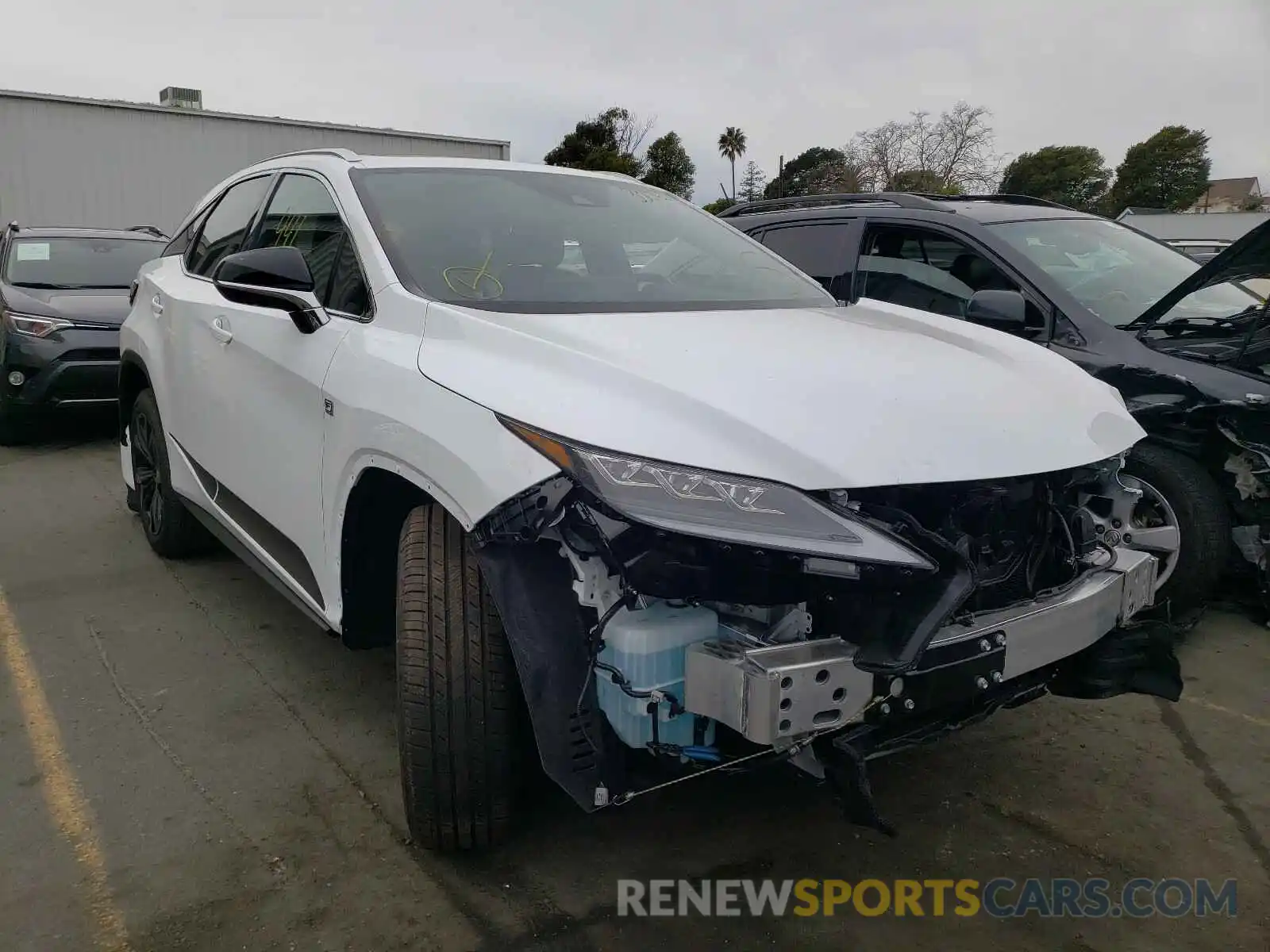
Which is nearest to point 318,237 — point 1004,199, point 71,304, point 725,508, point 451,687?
point 451,687

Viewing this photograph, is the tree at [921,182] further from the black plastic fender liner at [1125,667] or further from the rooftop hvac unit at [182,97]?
the black plastic fender liner at [1125,667]

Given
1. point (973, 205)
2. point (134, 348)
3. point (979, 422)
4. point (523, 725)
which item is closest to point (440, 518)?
point (523, 725)

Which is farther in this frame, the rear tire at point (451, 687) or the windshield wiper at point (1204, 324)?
the windshield wiper at point (1204, 324)

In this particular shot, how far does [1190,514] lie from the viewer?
3.97 metres

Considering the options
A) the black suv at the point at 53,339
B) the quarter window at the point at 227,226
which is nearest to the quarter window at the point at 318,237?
the quarter window at the point at 227,226

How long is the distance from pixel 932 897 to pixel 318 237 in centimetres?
262

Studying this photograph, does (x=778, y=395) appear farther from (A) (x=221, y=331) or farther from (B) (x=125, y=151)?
(B) (x=125, y=151)

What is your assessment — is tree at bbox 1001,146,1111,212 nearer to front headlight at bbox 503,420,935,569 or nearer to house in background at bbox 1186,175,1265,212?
house in background at bbox 1186,175,1265,212

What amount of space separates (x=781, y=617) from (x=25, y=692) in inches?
114

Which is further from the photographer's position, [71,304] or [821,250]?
[71,304]

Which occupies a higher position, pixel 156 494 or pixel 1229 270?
pixel 1229 270

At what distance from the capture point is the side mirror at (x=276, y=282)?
2781 millimetres

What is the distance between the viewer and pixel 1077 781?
119 inches

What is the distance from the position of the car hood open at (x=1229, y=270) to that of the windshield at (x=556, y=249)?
1.70m
